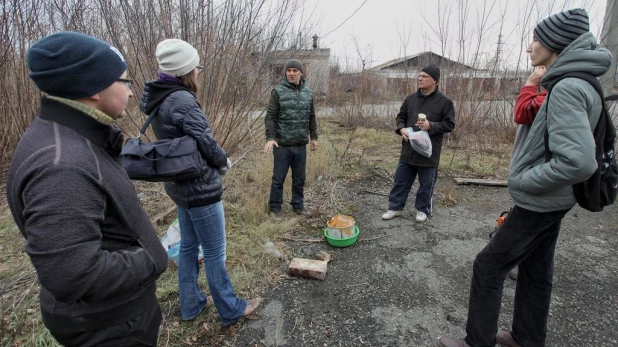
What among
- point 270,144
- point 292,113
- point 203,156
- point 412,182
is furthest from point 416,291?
point 292,113

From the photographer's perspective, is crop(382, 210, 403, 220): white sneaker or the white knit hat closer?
the white knit hat

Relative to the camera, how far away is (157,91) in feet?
6.41

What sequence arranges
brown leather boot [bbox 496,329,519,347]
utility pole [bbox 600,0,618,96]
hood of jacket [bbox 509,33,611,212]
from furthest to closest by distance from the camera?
utility pole [bbox 600,0,618,96]
brown leather boot [bbox 496,329,519,347]
hood of jacket [bbox 509,33,611,212]

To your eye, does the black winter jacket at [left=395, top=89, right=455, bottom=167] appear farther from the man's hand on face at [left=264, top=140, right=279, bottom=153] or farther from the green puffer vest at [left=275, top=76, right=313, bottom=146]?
the man's hand on face at [left=264, top=140, right=279, bottom=153]

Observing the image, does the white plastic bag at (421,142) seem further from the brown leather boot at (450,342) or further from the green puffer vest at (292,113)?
the brown leather boot at (450,342)

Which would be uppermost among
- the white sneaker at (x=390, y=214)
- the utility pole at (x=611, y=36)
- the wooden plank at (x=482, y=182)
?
the utility pole at (x=611, y=36)

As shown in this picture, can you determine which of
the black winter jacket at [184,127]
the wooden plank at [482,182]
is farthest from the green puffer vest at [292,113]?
the wooden plank at [482,182]

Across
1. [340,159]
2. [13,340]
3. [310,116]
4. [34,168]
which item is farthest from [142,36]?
[340,159]

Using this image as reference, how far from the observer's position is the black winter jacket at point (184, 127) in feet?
6.23

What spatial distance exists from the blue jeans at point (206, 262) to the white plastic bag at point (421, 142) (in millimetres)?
2476

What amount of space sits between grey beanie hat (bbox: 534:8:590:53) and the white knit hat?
1.93 metres

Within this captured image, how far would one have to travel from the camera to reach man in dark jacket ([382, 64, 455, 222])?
373cm

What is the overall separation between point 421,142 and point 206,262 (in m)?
2.67

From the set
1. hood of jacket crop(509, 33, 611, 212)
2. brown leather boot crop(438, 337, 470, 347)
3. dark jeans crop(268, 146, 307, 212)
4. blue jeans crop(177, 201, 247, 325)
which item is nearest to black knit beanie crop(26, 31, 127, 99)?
blue jeans crop(177, 201, 247, 325)
